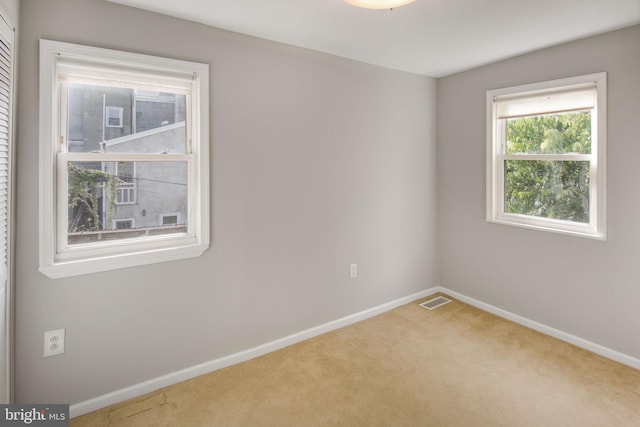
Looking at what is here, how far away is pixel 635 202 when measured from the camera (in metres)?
2.40

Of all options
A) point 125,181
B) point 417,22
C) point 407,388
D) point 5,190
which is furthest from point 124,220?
point 417,22

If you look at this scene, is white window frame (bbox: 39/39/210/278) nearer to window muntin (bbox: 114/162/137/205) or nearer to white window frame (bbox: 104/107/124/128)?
window muntin (bbox: 114/162/137/205)

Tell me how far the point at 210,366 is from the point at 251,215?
1.09 metres

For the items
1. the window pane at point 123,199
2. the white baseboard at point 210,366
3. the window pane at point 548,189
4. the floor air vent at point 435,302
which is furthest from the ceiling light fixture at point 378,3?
the floor air vent at point 435,302

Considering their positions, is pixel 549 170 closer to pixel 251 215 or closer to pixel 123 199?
pixel 251 215

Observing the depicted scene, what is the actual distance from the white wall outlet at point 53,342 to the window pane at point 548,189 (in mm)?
3565

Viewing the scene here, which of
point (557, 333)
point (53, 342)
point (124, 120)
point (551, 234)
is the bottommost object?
point (557, 333)

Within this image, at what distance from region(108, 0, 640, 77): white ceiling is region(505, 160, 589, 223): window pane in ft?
3.18

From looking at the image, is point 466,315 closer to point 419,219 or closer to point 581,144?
point 419,219

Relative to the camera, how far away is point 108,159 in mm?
2059

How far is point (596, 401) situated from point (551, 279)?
3.37ft

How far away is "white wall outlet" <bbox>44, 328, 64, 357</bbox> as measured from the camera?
1.90m

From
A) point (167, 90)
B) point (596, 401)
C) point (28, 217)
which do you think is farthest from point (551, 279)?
point (28, 217)

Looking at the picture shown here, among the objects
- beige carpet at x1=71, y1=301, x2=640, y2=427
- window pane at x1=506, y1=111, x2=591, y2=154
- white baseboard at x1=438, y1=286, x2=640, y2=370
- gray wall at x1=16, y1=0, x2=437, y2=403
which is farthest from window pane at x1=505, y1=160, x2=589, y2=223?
beige carpet at x1=71, y1=301, x2=640, y2=427
